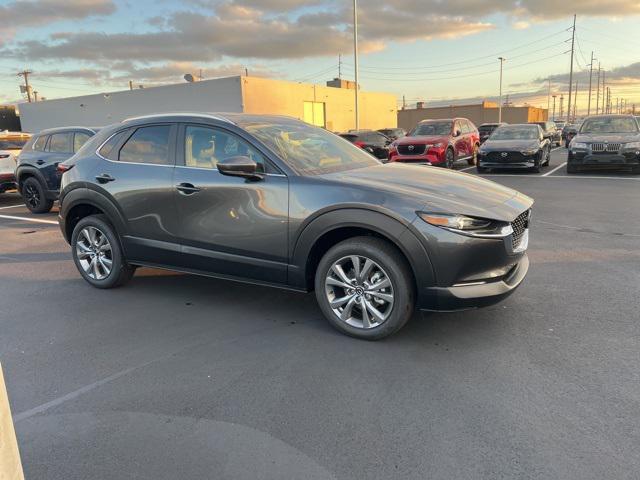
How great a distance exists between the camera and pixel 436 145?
15289 mm

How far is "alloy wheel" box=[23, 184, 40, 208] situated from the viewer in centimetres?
1062

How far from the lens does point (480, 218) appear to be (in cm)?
368

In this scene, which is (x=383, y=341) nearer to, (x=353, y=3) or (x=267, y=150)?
(x=267, y=150)

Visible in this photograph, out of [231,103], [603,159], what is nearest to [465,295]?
[603,159]

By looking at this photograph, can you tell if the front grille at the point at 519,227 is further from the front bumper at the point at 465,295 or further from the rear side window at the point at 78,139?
the rear side window at the point at 78,139

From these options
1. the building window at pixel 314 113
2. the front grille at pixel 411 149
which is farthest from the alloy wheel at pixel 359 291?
the building window at pixel 314 113

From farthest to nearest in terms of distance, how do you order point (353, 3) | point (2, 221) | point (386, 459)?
point (353, 3) < point (2, 221) < point (386, 459)

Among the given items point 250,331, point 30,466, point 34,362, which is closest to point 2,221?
point 34,362

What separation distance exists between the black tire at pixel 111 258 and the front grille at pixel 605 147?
13305mm

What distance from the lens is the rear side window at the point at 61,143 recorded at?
10.3 m

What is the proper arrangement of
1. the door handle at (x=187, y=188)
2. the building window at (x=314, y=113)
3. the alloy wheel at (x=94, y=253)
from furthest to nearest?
the building window at (x=314, y=113) → the alloy wheel at (x=94, y=253) → the door handle at (x=187, y=188)

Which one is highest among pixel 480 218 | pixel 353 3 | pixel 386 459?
pixel 353 3

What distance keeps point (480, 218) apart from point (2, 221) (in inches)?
380

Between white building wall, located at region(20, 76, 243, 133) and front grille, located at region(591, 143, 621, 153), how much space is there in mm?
22139
